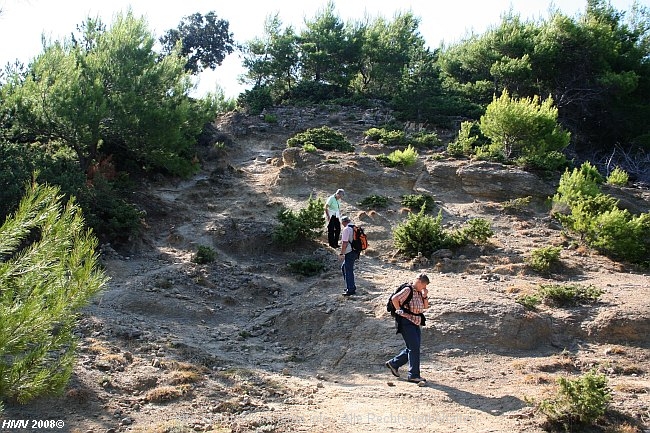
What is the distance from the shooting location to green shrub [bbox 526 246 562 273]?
42.4 ft

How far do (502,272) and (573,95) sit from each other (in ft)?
61.5

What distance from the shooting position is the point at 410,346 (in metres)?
8.17

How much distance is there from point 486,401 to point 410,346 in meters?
1.17

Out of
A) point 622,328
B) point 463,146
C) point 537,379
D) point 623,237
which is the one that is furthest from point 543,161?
point 537,379

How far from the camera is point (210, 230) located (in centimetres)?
1606

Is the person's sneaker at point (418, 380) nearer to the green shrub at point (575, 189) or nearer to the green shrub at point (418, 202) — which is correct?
the green shrub at point (575, 189)

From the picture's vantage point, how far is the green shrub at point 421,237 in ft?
46.9

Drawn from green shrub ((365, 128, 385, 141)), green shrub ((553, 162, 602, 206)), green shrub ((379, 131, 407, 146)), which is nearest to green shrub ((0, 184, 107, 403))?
green shrub ((553, 162, 602, 206))

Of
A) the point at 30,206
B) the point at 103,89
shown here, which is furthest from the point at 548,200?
the point at 30,206

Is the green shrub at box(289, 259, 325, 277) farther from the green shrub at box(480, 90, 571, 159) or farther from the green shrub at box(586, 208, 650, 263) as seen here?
the green shrub at box(480, 90, 571, 159)

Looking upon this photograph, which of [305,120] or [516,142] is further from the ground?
[305,120]

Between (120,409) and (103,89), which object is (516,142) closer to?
(103,89)

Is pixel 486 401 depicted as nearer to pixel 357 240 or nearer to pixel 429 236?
pixel 357 240

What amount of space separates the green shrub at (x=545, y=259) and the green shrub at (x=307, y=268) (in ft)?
15.2
